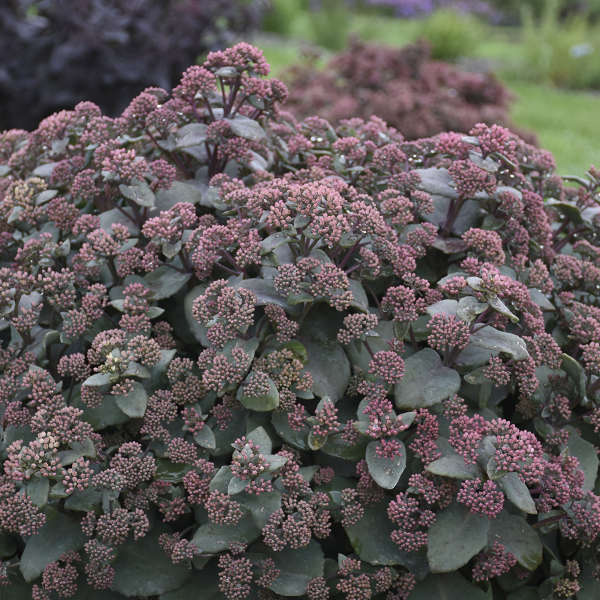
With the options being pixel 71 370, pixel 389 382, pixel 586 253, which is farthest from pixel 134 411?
pixel 586 253

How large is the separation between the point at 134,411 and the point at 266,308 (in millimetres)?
422

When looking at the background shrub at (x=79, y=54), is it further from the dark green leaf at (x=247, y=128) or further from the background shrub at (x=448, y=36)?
the background shrub at (x=448, y=36)

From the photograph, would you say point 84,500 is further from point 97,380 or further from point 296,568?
point 296,568

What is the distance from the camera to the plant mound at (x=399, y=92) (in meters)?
5.61

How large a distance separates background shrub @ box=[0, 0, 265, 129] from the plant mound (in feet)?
4.19

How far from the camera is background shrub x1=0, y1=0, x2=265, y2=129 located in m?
5.69

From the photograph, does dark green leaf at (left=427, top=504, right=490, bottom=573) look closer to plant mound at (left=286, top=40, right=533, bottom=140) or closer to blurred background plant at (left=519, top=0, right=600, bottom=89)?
plant mound at (left=286, top=40, right=533, bottom=140)

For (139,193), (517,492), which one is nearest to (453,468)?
(517,492)

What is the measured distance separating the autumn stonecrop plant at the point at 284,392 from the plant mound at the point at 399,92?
11.6 feet

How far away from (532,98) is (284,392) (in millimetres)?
10263

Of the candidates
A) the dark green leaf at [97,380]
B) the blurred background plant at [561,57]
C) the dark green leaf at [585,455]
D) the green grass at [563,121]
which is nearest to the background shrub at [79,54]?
the green grass at [563,121]

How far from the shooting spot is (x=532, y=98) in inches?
426

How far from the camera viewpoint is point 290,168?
2475mm

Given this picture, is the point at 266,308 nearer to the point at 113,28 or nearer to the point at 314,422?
the point at 314,422
